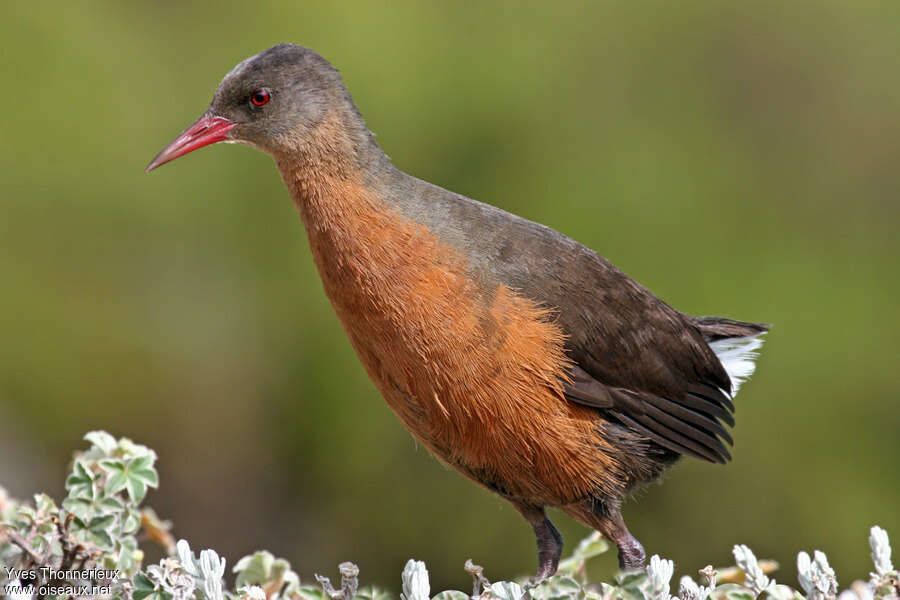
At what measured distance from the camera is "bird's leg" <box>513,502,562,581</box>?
139 inches

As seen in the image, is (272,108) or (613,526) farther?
(613,526)

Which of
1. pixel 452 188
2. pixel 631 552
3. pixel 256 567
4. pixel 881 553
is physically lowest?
pixel 256 567

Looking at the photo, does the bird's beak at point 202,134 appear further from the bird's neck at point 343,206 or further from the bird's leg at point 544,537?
the bird's leg at point 544,537

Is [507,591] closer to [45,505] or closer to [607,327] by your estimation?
[607,327]

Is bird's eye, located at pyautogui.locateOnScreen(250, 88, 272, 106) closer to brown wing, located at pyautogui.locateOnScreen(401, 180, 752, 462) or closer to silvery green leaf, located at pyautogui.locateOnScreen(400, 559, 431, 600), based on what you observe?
brown wing, located at pyautogui.locateOnScreen(401, 180, 752, 462)

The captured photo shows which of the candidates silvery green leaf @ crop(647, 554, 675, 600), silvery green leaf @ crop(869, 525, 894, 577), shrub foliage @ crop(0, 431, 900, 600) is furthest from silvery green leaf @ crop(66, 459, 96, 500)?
→ silvery green leaf @ crop(869, 525, 894, 577)

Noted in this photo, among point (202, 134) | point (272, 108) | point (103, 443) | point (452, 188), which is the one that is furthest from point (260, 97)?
point (452, 188)

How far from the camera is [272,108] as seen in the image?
3.28 m

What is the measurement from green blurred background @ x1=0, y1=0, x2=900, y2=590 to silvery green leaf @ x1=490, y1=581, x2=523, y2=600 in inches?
103

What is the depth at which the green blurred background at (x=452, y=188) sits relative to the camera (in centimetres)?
525

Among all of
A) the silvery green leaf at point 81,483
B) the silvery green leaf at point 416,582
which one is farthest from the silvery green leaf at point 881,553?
the silvery green leaf at point 81,483

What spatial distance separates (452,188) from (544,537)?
101 inches

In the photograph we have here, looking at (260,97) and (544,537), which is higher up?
(260,97)

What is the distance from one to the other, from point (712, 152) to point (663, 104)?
0.37m
